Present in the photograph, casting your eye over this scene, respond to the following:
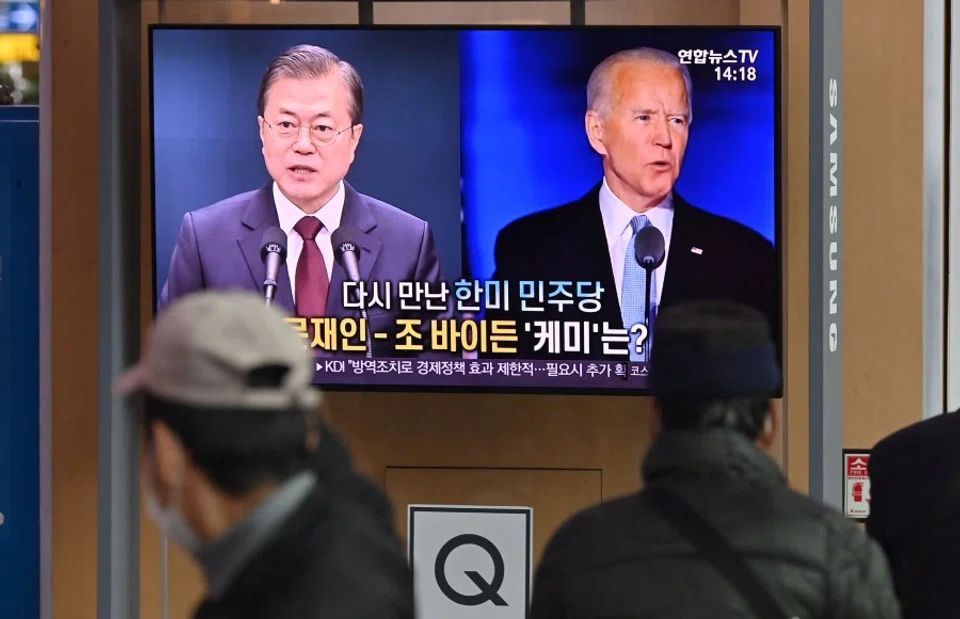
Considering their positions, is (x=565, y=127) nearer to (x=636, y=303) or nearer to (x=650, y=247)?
(x=650, y=247)

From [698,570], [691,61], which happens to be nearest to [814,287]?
[691,61]

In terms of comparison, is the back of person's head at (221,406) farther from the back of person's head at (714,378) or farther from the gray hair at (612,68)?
the gray hair at (612,68)

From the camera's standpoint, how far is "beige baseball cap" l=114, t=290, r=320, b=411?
5.21ft

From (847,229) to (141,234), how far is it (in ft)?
9.09

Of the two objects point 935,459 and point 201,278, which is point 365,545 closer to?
point 935,459

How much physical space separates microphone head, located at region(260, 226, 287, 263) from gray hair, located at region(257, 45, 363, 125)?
470 millimetres

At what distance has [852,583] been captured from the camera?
200 cm

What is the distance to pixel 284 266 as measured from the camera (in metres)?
4.73

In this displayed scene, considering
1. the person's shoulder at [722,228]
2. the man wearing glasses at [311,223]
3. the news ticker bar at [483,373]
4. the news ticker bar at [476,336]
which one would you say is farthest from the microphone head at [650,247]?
the man wearing glasses at [311,223]

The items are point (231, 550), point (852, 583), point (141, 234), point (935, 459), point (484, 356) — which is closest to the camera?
point (231, 550)

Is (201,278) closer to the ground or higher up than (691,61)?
closer to the ground

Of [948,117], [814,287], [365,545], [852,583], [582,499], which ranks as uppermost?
[948,117]

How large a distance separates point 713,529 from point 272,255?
302 cm

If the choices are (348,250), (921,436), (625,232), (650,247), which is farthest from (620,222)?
(921,436)
